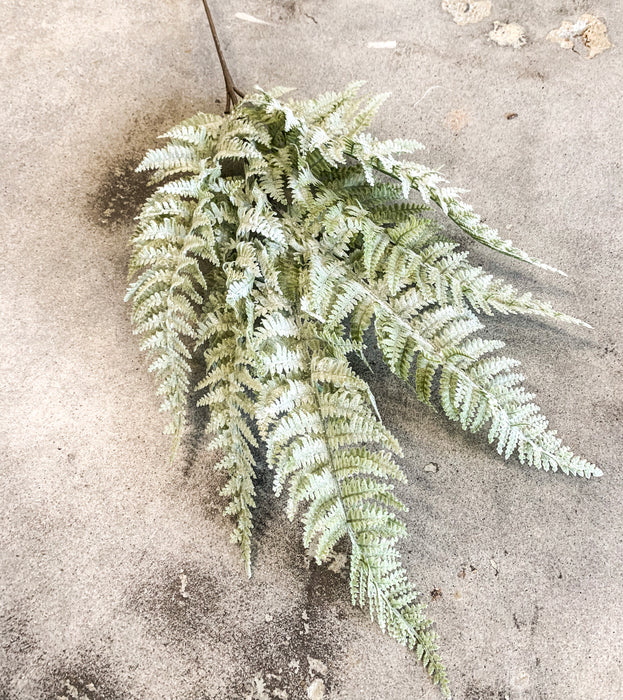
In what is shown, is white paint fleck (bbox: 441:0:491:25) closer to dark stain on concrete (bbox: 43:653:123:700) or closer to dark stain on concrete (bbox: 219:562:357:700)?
dark stain on concrete (bbox: 219:562:357:700)

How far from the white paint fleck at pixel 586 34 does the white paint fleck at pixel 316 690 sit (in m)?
1.97

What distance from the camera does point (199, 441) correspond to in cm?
160

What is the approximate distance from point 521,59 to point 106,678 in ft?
6.93

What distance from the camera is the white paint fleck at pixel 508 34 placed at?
1.83 meters

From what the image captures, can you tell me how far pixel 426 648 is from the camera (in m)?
1.36

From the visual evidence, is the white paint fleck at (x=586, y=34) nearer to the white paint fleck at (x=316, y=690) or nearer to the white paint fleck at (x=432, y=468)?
the white paint fleck at (x=432, y=468)

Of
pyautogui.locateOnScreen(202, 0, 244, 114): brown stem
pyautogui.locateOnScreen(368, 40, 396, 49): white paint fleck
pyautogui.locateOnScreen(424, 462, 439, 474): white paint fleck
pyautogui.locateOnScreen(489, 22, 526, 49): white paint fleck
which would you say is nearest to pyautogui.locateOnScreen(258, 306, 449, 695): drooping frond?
pyautogui.locateOnScreen(424, 462, 439, 474): white paint fleck

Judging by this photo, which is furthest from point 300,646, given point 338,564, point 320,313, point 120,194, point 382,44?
point 382,44

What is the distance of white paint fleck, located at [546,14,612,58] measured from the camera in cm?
182

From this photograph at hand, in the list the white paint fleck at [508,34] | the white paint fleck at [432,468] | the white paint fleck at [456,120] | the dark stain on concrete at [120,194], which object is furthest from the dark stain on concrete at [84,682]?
the white paint fleck at [508,34]

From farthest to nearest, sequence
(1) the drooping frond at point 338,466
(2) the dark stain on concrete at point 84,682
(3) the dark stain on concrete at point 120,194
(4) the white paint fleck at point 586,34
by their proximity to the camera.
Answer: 1. (4) the white paint fleck at point 586,34
2. (3) the dark stain on concrete at point 120,194
3. (2) the dark stain on concrete at point 84,682
4. (1) the drooping frond at point 338,466

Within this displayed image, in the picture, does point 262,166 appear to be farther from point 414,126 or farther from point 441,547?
point 441,547

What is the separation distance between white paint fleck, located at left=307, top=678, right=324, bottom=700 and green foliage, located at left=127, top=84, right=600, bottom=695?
256 millimetres

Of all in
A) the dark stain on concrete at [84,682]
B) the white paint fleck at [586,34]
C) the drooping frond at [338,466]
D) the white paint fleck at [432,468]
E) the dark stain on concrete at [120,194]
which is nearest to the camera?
the drooping frond at [338,466]
